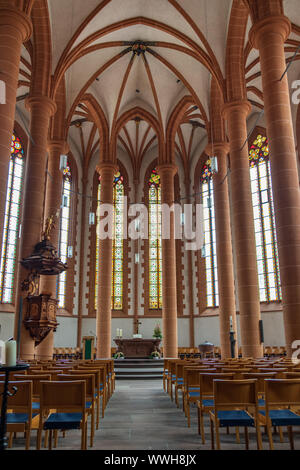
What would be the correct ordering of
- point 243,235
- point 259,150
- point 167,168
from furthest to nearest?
1. point 259,150
2. point 167,168
3. point 243,235

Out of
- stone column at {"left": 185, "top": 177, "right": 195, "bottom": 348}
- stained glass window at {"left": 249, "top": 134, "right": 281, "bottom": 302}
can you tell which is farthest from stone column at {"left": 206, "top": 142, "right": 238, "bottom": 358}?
stone column at {"left": 185, "top": 177, "right": 195, "bottom": 348}

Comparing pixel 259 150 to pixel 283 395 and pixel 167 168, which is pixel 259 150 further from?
pixel 283 395

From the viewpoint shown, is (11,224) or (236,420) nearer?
(236,420)

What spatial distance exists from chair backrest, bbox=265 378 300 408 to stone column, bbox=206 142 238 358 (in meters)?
11.0

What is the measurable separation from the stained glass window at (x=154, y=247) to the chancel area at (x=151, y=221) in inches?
3.7

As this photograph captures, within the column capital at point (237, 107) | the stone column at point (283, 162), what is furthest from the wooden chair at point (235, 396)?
the column capital at point (237, 107)

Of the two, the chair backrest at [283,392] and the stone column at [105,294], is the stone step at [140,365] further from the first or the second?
the chair backrest at [283,392]

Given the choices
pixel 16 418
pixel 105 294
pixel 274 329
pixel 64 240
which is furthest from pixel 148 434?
pixel 64 240

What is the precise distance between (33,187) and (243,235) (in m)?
6.98

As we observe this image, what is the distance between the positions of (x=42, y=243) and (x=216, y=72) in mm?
9389

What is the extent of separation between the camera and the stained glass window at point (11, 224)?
19.2m

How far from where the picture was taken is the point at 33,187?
12305 millimetres

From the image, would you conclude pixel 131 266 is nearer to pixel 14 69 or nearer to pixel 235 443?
pixel 14 69
